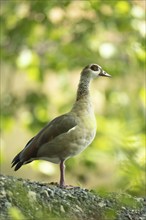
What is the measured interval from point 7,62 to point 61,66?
1.00 meters

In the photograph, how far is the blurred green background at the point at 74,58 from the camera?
14523mm

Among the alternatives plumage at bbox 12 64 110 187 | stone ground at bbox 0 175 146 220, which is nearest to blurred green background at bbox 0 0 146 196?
plumage at bbox 12 64 110 187

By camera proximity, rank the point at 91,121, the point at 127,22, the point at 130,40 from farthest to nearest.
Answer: the point at 130,40 < the point at 127,22 < the point at 91,121

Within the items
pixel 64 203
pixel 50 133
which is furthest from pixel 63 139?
pixel 64 203

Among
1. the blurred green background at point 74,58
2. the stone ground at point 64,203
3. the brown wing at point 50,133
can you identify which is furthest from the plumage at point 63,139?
the blurred green background at point 74,58

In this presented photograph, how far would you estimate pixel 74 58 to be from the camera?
14.9 metres

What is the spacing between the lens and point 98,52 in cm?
1527

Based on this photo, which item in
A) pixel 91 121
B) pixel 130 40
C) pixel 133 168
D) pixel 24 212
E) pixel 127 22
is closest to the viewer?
pixel 133 168

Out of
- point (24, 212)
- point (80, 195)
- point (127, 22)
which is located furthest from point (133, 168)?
point (127, 22)

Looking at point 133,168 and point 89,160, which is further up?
point 133,168

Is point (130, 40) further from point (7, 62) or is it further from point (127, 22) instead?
point (7, 62)

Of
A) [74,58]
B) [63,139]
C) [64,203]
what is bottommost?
[64,203]

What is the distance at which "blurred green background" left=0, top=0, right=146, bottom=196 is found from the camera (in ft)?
47.6

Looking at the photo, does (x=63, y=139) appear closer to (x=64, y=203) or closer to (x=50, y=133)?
(x=50, y=133)
